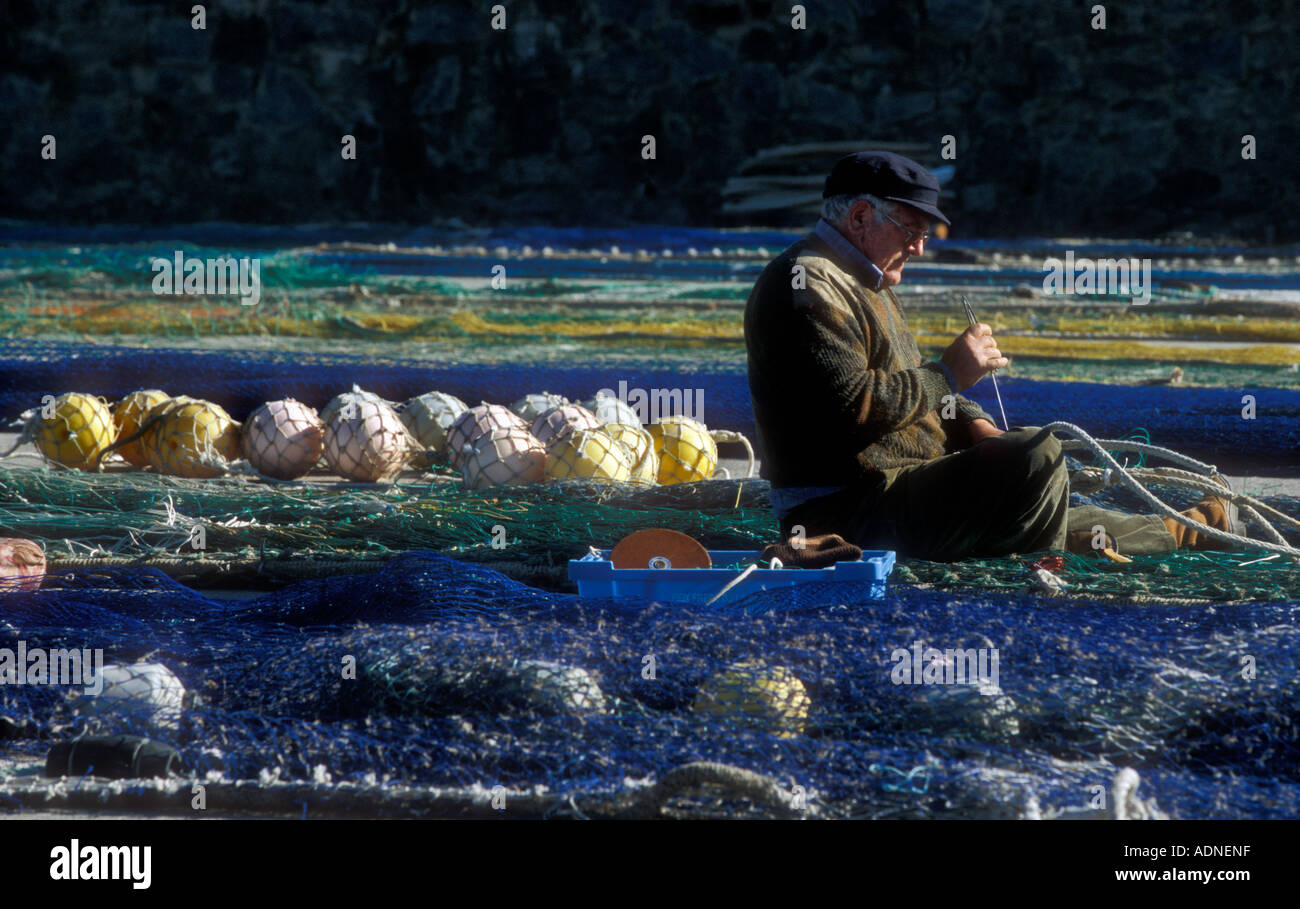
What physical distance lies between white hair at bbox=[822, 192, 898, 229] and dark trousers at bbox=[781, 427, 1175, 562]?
2.17ft

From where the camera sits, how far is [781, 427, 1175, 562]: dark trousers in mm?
4004

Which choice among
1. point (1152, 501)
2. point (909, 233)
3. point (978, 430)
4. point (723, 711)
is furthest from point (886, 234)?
point (723, 711)

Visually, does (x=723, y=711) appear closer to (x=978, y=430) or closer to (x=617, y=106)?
(x=978, y=430)

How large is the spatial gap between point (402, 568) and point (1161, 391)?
14.3 ft

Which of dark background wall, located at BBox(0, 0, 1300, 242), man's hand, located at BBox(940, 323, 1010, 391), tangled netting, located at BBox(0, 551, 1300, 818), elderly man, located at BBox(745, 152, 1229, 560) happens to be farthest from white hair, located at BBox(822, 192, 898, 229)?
dark background wall, located at BBox(0, 0, 1300, 242)

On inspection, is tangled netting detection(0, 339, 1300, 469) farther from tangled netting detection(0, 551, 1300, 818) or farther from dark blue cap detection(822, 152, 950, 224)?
tangled netting detection(0, 551, 1300, 818)

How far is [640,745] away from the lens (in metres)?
3.05

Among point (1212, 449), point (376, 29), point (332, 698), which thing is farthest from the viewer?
point (376, 29)

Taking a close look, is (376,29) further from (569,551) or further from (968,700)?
(968,700)

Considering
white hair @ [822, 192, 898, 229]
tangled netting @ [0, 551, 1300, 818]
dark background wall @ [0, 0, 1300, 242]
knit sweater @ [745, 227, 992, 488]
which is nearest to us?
tangled netting @ [0, 551, 1300, 818]

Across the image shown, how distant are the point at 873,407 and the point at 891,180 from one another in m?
0.60

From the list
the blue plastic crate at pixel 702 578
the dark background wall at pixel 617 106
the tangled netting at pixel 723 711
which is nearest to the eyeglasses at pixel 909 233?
the blue plastic crate at pixel 702 578

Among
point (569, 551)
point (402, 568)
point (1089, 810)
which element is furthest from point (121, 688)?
point (1089, 810)

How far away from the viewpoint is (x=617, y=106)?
14.4 meters
